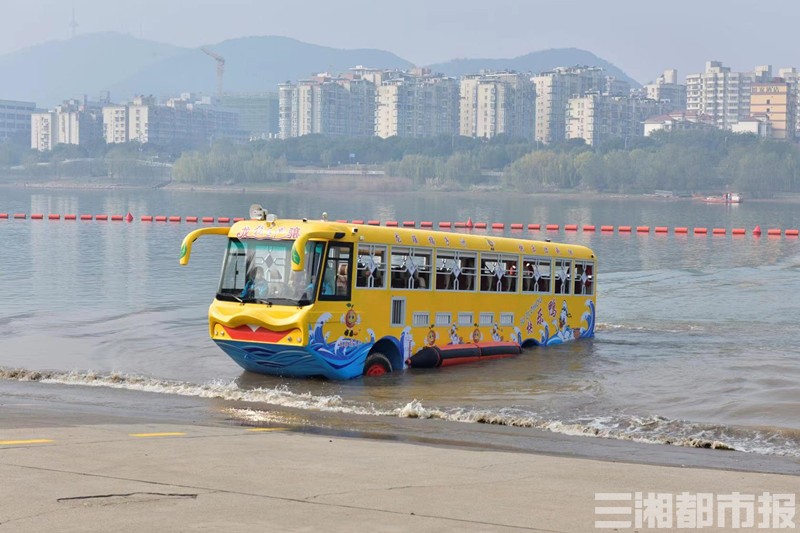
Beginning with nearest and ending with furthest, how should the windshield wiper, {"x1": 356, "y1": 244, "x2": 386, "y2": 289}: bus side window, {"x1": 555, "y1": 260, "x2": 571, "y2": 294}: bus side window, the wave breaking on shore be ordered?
the wave breaking on shore < the windshield wiper < {"x1": 356, "y1": 244, "x2": 386, "y2": 289}: bus side window < {"x1": 555, "y1": 260, "x2": 571, "y2": 294}: bus side window

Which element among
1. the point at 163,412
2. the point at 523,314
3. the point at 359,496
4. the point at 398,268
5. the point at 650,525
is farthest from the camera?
the point at 523,314

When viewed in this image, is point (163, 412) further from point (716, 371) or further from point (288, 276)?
point (716, 371)

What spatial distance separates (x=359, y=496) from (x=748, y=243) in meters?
80.9

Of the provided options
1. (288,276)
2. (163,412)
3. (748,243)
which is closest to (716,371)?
(288,276)

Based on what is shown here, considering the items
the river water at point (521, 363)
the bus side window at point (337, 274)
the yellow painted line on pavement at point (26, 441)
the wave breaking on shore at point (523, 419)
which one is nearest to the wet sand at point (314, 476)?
the yellow painted line on pavement at point (26, 441)

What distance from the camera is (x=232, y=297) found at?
22.2 metres

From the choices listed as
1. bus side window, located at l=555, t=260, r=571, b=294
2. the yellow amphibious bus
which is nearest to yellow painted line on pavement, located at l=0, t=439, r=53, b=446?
the yellow amphibious bus

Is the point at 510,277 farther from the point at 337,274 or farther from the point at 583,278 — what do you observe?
the point at 337,274

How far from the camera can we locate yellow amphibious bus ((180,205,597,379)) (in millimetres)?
21781

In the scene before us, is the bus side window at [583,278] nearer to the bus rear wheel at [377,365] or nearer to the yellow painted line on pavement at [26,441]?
the bus rear wheel at [377,365]

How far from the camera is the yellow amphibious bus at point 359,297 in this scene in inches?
858

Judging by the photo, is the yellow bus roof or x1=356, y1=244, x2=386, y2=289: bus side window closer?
the yellow bus roof

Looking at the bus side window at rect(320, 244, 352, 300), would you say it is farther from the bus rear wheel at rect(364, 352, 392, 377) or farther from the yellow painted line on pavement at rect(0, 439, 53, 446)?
the yellow painted line on pavement at rect(0, 439, 53, 446)

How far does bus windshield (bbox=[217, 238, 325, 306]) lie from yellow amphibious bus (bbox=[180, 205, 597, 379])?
17 mm
